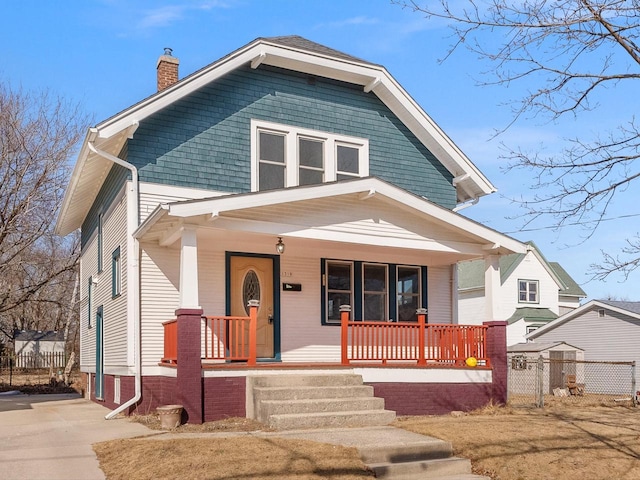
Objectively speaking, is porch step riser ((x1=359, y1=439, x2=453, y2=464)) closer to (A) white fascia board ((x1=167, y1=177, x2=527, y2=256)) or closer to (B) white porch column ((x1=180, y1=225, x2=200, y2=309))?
(B) white porch column ((x1=180, y1=225, x2=200, y2=309))

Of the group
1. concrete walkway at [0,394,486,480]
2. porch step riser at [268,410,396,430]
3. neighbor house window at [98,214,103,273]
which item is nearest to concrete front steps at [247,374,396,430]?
porch step riser at [268,410,396,430]

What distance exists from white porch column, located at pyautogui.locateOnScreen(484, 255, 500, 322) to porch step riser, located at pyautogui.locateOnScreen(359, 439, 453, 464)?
548 cm

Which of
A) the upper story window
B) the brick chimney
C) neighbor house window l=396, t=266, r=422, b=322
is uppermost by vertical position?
the brick chimney

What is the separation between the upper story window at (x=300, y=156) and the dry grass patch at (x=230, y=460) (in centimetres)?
642

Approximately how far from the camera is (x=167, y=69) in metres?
15.3

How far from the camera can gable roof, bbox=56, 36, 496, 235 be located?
12820mm

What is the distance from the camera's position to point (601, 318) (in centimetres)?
2817

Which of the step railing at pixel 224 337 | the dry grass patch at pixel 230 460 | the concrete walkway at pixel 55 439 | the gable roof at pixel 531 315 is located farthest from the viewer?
the gable roof at pixel 531 315

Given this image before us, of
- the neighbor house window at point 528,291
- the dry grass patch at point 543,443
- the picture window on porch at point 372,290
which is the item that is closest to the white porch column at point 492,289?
the picture window on porch at point 372,290

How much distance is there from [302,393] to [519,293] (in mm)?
28087

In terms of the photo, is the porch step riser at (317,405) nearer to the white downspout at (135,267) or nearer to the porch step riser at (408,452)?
the porch step riser at (408,452)

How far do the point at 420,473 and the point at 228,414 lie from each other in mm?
→ 3978

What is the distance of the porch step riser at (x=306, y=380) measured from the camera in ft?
37.1

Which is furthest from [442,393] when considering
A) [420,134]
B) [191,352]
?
[420,134]
